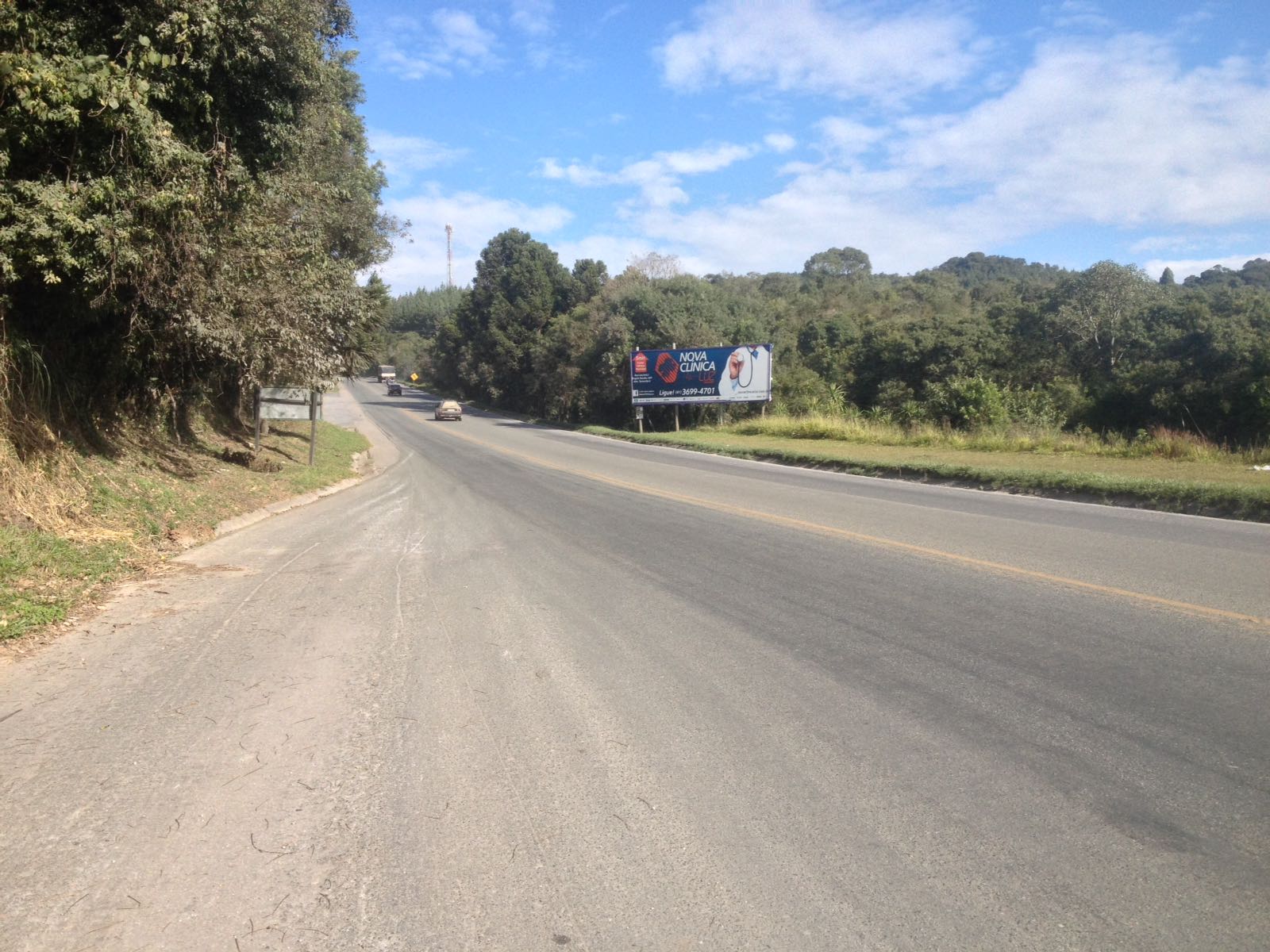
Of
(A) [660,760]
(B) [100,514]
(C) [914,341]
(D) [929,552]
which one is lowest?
(A) [660,760]

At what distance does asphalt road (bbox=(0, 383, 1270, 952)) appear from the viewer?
3.20 m

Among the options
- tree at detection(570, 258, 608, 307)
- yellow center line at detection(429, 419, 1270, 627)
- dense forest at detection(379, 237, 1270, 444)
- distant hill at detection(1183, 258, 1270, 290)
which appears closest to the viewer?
yellow center line at detection(429, 419, 1270, 627)

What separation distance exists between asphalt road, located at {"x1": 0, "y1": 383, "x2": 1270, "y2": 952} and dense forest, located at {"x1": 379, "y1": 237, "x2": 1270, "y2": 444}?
77.0 ft

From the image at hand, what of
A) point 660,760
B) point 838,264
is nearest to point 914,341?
point 660,760

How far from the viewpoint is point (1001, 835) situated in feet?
11.9

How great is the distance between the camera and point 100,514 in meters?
10.1

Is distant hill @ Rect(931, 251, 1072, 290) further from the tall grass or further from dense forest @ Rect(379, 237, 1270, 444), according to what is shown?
the tall grass

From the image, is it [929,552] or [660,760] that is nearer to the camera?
[660,760]

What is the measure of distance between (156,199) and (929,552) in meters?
9.08

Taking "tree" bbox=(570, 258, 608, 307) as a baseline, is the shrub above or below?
below

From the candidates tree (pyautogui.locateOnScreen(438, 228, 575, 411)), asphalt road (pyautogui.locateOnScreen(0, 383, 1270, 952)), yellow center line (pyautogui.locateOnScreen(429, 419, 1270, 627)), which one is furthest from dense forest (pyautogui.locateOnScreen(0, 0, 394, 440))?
tree (pyautogui.locateOnScreen(438, 228, 575, 411))

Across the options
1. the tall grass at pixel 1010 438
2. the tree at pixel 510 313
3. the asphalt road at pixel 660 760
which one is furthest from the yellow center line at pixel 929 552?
the tree at pixel 510 313

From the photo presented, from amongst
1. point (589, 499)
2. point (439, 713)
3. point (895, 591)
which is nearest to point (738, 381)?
point (589, 499)

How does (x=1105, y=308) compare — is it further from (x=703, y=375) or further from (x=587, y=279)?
(x=587, y=279)
